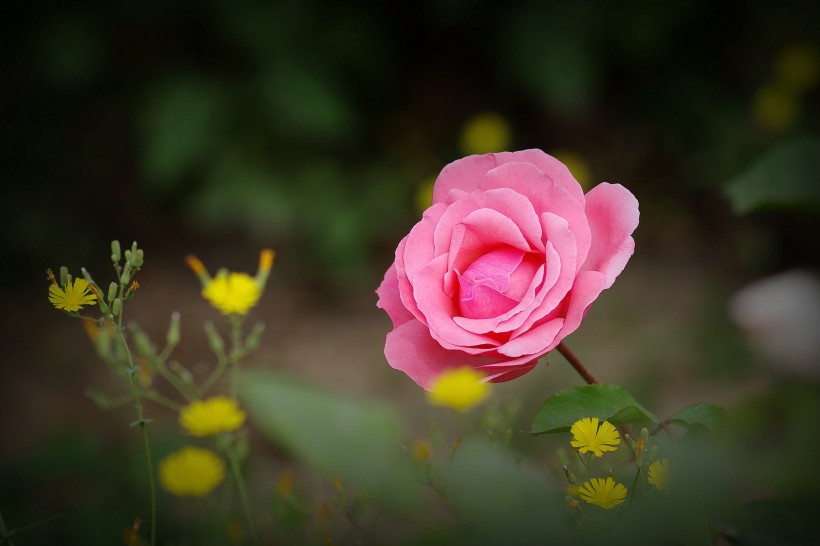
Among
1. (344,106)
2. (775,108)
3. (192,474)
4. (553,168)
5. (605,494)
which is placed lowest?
(605,494)

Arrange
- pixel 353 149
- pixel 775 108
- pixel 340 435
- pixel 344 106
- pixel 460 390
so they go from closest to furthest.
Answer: pixel 460 390 < pixel 340 435 < pixel 775 108 < pixel 344 106 < pixel 353 149

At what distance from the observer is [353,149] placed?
2262 millimetres

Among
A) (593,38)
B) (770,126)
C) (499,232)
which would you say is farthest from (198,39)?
(499,232)

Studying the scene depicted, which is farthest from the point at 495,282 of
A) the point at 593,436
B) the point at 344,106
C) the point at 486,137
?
the point at 344,106

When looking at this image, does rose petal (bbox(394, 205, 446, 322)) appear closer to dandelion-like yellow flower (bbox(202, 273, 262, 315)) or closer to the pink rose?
the pink rose

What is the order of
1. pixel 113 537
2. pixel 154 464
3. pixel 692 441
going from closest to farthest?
pixel 692 441 < pixel 113 537 < pixel 154 464

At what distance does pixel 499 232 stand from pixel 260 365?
5.05 feet

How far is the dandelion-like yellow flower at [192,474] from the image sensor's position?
1.86 ft

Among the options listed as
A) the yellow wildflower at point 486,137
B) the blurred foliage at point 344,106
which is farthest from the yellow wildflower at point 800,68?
the yellow wildflower at point 486,137

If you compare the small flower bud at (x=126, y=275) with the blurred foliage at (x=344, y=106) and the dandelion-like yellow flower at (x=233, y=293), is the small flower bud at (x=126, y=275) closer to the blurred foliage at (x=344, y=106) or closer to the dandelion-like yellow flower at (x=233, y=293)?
the dandelion-like yellow flower at (x=233, y=293)

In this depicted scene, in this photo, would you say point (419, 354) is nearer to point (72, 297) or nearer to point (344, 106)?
point (72, 297)

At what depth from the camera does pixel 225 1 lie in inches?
75.4

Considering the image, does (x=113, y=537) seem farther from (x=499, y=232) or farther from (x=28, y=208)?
(x=28, y=208)

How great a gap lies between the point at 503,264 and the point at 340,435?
0.25 metres
